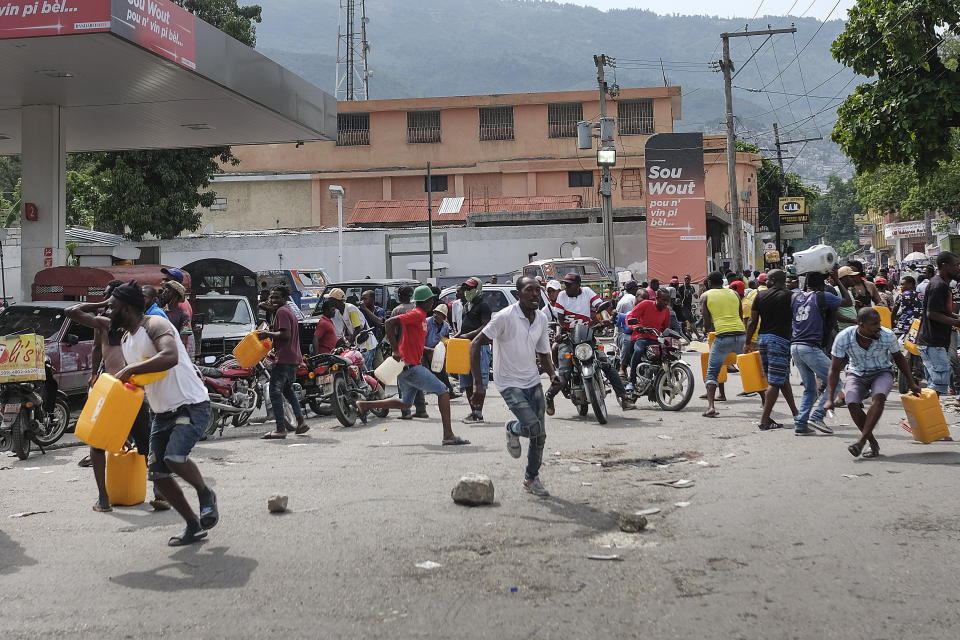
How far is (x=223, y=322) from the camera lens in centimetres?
1812

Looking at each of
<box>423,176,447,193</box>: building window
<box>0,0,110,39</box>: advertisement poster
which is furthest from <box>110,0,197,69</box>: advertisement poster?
<box>423,176,447,193</box>: building window

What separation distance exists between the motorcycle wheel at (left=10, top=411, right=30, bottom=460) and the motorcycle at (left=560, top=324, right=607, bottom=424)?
240 inches

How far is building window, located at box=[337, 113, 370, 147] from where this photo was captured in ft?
180

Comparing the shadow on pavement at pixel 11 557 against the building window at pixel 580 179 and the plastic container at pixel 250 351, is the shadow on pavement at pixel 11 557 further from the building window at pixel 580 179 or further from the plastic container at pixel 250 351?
the building window at pixel 580 179

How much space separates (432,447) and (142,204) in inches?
1058

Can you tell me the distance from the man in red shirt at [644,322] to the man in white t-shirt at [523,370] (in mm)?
5373

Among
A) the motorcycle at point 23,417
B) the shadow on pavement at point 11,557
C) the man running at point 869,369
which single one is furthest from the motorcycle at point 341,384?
the man running at point 869,369

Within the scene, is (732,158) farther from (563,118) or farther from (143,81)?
(143,81)

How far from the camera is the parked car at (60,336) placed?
12.8m

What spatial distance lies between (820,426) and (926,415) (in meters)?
1.54

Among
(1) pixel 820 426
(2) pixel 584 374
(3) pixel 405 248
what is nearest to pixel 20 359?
(2) pixel 584 374

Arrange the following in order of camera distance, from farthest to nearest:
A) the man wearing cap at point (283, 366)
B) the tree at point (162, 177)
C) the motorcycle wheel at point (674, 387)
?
the tree at point (162, 177), the motorcycle wheel at point (674, 387), the man wearing cap at point (283, 366)

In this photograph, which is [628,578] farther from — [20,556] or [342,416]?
[342,416]

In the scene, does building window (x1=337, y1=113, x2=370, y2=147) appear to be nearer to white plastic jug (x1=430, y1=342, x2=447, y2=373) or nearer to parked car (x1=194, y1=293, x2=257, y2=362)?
parked car (x1=194, y1=293, x2=257, y2=362)
